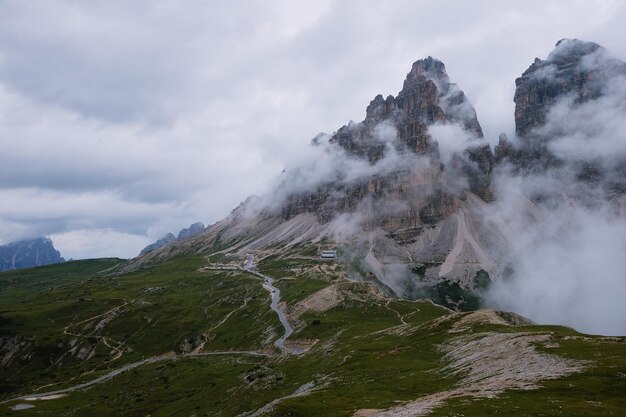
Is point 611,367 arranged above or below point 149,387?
above

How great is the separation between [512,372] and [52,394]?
152 meters

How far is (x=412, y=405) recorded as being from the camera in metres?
58.0

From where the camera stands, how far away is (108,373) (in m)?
173

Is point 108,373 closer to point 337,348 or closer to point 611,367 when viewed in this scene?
point 337,348

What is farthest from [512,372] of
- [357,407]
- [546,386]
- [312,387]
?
[312,387]

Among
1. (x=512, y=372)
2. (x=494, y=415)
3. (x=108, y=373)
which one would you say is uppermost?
(x=494, y=415)

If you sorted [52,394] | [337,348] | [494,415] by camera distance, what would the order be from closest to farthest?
[494,415] → [337,348] → [52,394]

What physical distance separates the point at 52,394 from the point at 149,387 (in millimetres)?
43640

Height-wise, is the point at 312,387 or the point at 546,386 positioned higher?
the point at 546,386

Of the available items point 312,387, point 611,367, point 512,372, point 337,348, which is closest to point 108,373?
point 337,348

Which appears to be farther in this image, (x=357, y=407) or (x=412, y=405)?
(x=357, y=407)

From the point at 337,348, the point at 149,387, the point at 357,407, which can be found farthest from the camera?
the point at 149,387

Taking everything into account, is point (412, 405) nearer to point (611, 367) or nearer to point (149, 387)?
point (611, 367)

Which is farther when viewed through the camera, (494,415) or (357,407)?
(357,407)
